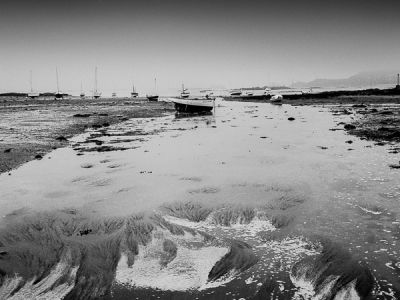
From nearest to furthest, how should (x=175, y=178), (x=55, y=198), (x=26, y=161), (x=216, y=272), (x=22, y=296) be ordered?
(x=22, y=296) < (x=216, y=272) < (x=55, y=198) < (x=175, y=178) < (x=26, y=161)

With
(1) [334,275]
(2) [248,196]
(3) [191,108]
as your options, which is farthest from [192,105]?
(1) [334,275]

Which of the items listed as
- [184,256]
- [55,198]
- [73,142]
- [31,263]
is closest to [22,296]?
[31,263]

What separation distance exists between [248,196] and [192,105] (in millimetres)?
35919

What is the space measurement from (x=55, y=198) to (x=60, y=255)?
12.9 feet

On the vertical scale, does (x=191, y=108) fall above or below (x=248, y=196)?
above

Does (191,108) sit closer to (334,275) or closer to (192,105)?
(192,105)

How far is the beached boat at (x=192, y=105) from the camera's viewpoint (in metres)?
44.2

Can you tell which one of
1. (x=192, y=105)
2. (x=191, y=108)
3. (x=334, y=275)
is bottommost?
(x=334, y=275)

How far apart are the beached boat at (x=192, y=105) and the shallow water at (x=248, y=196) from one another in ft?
85.4

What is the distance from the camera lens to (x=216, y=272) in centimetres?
518

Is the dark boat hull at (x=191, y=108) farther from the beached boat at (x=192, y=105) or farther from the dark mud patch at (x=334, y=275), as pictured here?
the dark mud patch at (x=334, y=275)

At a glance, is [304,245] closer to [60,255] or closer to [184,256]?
[184,256]

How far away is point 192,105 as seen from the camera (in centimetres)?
4447

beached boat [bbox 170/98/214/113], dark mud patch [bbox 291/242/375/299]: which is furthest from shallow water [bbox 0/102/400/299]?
beached boat [bbox 170/98/214/113]
